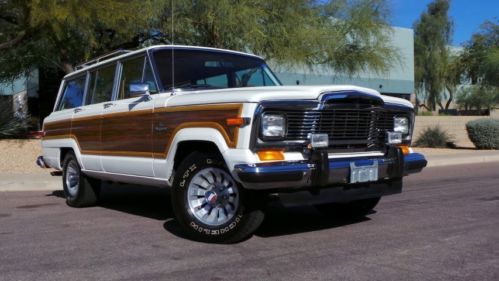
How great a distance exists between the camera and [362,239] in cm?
611

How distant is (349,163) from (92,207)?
15.0 ft

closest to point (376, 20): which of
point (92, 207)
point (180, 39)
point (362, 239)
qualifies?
point (180, 39)

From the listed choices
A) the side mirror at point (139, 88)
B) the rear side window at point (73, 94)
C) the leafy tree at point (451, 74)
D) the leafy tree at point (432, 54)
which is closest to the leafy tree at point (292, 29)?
the rear side window at point (73, 94)

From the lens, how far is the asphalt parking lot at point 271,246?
4.95m

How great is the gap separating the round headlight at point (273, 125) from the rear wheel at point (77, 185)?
4.01 m

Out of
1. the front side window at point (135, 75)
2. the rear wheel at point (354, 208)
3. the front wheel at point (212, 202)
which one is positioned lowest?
the rear wheel at point (354, 208)

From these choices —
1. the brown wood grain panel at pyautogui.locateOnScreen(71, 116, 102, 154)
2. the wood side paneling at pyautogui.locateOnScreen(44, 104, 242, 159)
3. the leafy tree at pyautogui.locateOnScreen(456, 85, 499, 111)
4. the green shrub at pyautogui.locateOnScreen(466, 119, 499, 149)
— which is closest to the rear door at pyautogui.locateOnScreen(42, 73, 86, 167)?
the wood side paneling at pyautogui.locateOnScreen(44, 104, 242, 159)

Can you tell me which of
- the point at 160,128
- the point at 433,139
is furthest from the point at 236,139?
the point at 433,139

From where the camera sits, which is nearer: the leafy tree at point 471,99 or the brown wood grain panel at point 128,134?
the brown wood grain panel at point 128,134

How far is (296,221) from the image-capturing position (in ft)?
23.7

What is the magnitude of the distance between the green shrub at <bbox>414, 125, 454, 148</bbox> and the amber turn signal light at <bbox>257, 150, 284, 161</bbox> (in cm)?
1992

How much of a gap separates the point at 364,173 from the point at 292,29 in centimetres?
1201

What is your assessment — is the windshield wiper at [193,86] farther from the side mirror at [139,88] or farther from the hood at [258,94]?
the hood at [258,94]

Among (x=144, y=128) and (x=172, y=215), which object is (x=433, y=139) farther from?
(x=144, y=128)
